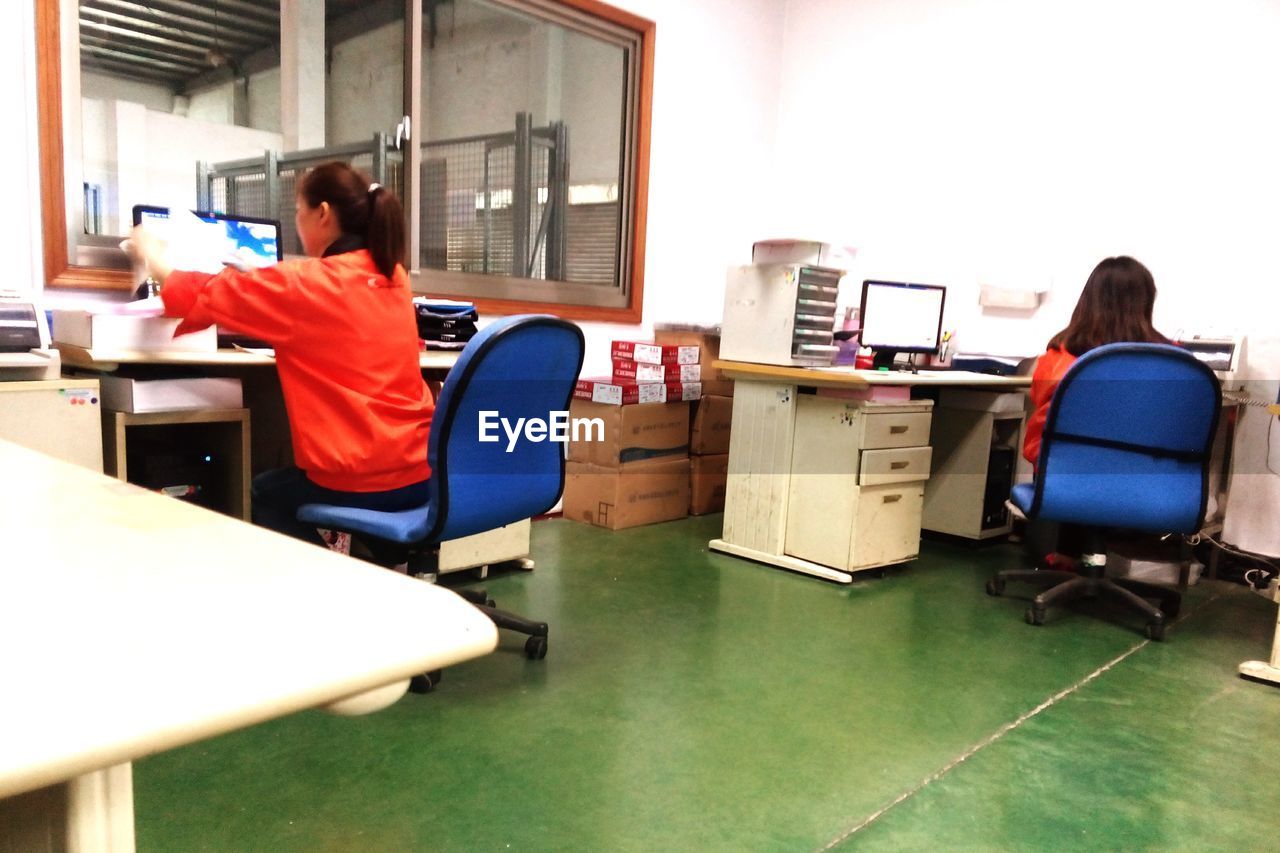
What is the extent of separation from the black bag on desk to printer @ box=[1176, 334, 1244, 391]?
261cm

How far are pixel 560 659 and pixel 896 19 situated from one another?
365 cm

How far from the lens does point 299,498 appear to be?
198 centimetres

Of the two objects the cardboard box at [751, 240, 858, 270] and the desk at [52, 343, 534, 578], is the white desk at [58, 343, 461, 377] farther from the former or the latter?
the cardboard box at [751, 240, 858, 270]

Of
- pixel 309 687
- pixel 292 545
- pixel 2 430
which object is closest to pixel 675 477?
pixel 2 430

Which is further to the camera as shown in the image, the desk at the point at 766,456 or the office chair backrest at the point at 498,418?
the desk at the point at 766,456

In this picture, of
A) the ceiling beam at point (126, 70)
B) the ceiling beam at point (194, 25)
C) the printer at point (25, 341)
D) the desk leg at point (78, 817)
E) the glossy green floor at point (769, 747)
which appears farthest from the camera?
the ceiling beam at point (194, 25)

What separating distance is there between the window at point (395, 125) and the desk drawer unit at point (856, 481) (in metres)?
1.37

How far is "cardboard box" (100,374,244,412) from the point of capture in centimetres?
219

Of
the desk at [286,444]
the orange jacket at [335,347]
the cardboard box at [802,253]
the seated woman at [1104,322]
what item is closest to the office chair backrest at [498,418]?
the orange jacket at [335,347]

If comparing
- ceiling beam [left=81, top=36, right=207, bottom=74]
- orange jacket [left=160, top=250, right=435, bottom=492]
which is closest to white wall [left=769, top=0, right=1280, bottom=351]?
A: ceiling beam [left=81, top=36, right=207, bottom=74]

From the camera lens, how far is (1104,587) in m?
2.85

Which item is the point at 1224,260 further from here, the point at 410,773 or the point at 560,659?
the point at 410,773

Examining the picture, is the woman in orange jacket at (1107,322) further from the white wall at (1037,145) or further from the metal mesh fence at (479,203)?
the metal mesh fence at (479,203)

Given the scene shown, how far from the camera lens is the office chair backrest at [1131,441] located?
244 centimetres
